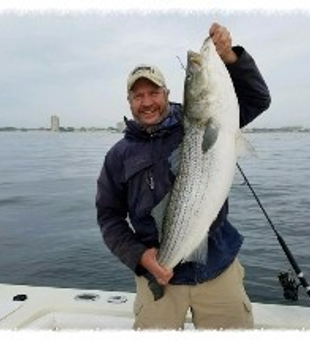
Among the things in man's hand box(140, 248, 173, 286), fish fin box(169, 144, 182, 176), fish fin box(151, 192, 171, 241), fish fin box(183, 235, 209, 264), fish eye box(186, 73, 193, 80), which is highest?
fish eye box(186, 73, 193, 80)

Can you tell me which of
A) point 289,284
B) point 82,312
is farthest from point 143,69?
point 289,284

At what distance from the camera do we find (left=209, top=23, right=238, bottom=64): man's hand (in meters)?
3.45

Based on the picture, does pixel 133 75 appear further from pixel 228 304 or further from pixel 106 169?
pixel 228 304

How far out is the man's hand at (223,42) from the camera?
3.45 m

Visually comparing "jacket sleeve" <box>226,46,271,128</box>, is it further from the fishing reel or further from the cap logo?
the fishing reel

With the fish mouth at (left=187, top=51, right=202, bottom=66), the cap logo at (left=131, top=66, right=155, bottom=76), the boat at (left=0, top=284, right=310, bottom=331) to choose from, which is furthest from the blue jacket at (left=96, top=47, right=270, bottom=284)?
the boat at (left=0, top=284, right=310, bottom=331)

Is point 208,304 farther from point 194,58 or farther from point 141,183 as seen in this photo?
point 194,58

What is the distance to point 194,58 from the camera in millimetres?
3492

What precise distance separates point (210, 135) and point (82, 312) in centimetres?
287

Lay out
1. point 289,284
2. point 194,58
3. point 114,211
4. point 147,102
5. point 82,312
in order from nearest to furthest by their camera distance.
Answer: point 194,58
point 147,102
point 114,211
point 82,312
point 289,284

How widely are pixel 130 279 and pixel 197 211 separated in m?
6.59

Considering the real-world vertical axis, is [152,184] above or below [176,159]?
below

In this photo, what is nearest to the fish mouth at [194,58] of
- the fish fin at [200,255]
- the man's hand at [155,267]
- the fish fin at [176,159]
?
the fish fin at [176,159]

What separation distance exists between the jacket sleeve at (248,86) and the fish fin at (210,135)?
498mm
